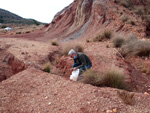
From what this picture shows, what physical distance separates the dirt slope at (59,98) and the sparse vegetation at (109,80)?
1.49 feet

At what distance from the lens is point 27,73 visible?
5.52 metres

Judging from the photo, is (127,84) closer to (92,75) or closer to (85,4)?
(92,75)

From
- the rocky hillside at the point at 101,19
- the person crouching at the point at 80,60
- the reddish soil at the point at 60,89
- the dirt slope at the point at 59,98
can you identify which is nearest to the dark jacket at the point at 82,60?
the person crouching at the point at 80,60

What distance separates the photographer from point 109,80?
15.0 ft

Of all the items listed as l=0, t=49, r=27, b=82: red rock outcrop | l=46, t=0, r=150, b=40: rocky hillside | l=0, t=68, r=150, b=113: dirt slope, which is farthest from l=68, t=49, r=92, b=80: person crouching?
l=46, t=0, r=150, b=40: rocky hillside

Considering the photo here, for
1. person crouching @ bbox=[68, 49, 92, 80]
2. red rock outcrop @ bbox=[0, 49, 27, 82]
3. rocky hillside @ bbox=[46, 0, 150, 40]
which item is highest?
rocky hillside @ bbox=[46, 0, 150, 40]

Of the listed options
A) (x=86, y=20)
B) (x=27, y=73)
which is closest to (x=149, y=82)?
(x=27, y=73)

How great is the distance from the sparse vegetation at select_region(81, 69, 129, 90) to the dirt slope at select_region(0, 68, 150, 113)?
453 mm

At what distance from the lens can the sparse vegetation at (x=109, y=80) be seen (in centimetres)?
446

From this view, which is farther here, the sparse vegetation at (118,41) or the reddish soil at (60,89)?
the sparse vegetation at (118,41)

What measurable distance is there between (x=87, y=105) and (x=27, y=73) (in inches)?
122

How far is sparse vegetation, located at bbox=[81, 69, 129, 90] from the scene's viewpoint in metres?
4.46

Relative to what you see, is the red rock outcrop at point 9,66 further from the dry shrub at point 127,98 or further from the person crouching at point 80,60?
the dry shrub at point 127,98

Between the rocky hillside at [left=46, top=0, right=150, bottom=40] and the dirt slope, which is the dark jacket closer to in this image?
the dirt slope
